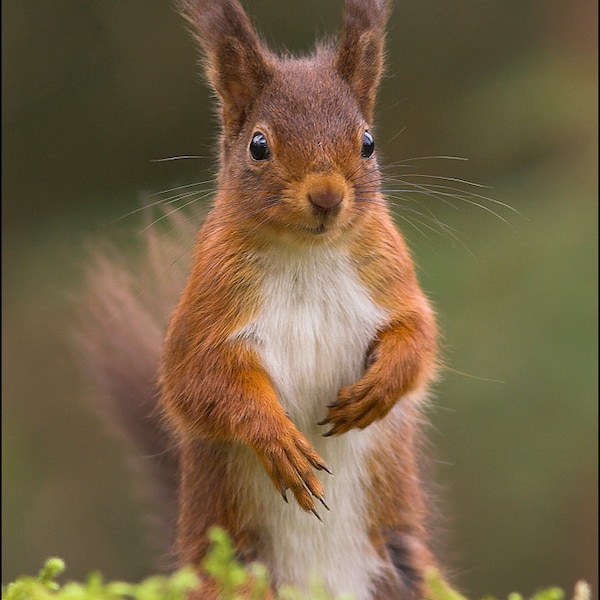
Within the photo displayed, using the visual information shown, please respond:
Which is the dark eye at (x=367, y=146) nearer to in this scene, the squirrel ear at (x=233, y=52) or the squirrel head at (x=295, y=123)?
the squirrel head at (x=295, y=123)

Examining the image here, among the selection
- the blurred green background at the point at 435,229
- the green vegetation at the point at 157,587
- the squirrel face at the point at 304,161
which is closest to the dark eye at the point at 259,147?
the squirrel face at the point at 304,161

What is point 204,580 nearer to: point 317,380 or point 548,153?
point 317,380

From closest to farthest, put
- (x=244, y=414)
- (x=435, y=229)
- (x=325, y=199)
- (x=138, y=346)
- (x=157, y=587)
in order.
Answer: (x=157, y=587)
(x=325, y=199)
(x=244, y=414)
(x=138, y=346)
(x=435, y=229)

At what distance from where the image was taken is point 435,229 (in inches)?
123

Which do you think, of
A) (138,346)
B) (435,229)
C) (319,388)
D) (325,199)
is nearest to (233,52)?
(325,199)

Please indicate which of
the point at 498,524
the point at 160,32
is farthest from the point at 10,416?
the point at 498,524

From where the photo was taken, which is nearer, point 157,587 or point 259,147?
point 157,587

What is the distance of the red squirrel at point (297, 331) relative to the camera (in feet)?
5.00

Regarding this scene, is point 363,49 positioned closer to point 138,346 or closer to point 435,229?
point 138,346

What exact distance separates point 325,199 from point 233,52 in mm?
338

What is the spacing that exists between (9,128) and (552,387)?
2.07 m

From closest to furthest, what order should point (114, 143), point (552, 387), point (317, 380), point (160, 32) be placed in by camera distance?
point (317, 380), point (552, 387), point (160, 32), point (114, 143)

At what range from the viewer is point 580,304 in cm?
315

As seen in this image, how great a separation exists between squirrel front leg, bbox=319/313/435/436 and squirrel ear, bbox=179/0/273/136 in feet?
1.29
